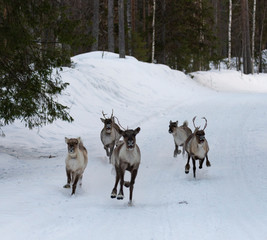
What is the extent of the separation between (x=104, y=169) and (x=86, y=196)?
2344 millimetres

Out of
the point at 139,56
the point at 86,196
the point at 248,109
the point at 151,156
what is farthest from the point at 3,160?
the point at 139,56

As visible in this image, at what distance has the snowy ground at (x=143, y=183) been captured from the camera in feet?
Result: 18.0

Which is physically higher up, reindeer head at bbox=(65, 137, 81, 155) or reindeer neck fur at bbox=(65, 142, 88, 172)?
reindeer head at bbox=(65, 137, 81, 155)

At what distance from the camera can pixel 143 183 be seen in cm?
842

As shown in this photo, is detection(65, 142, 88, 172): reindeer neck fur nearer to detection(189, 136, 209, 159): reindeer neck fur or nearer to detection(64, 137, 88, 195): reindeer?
detection(64, 137, 88, 195): reindeer


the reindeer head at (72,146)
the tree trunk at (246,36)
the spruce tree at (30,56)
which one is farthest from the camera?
the tree trunk at (246,36)

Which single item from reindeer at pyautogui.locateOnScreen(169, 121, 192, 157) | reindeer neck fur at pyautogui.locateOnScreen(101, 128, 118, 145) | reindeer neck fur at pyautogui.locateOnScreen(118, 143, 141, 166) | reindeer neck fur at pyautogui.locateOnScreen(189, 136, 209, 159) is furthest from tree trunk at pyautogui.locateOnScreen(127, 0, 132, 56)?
reindeer neck fur at pyautogui.locateOnScreen(118, 143, 141, 166)

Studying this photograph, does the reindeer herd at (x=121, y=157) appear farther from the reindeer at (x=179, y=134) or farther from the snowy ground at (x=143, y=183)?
the reindeer at (x=179, y=134)

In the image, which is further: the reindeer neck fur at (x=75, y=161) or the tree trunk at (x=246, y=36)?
the tree trunk at (x=246, y=36)

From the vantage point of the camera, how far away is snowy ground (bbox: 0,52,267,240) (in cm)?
550

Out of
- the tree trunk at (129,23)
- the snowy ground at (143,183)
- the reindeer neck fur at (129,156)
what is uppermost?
the tree trunk at (129,23)

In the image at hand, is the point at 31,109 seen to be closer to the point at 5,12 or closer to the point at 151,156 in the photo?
the point at 5,12

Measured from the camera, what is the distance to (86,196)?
746cm

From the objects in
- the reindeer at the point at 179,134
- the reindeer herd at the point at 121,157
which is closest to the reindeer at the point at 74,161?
the reindeer herd at the point at 121,157
